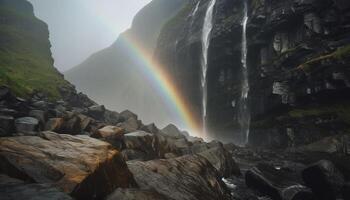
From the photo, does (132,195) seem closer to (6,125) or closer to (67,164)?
(67,164)

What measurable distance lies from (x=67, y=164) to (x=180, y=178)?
21.4 ft

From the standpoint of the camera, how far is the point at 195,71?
92.6 m

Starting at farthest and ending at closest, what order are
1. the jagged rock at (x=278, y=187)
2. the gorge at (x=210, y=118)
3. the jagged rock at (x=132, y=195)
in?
the jagged rock at (x=278, y=187)
the gorge at (x=210, y=118)
the jagged rock at (x=132, y=195)

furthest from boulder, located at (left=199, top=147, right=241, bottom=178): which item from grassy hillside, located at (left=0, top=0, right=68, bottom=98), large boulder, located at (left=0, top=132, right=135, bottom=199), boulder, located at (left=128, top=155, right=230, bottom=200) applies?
grassy hillside, located at (left=0, top=0, right=68, bottom=98)

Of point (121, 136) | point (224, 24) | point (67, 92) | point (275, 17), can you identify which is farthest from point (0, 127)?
point (224, 24)

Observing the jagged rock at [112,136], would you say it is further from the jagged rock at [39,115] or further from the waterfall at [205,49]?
the waterfall at [205,49]

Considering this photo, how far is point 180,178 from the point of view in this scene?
553 inches

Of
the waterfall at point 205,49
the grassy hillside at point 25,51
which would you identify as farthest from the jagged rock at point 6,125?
the waterfall at point 205,49

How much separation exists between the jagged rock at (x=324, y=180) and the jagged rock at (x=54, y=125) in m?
20.2

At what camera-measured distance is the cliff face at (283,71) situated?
147 feet

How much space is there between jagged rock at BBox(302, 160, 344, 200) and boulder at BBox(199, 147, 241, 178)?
20.6ft

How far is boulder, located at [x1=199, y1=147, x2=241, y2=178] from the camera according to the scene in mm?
22516

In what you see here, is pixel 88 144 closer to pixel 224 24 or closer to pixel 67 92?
pixel 67 92

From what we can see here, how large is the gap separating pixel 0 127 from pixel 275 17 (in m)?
57.3
